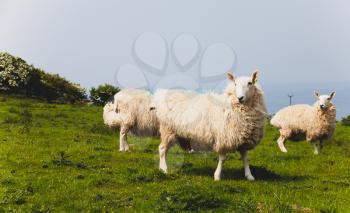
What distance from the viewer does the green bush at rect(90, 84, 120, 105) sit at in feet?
155

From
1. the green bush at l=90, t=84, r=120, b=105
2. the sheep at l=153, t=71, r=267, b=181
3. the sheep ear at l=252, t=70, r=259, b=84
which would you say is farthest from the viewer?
the green bush at l=90, t=84, r=120, b=105

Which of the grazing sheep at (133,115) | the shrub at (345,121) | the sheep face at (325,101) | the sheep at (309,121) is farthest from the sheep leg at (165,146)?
the shrub at (345,121)

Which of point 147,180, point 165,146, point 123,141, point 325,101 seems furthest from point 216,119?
point 325,101

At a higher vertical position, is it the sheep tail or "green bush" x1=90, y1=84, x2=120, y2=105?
"green bush" x1=90, y1=84, x2=120, y2=105

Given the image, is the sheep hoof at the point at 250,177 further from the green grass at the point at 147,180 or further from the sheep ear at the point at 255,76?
the sheep ear at the point at 255,76

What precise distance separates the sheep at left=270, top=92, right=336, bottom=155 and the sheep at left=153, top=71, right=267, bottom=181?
818 cm

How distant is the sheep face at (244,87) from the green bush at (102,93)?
34975 millimetres

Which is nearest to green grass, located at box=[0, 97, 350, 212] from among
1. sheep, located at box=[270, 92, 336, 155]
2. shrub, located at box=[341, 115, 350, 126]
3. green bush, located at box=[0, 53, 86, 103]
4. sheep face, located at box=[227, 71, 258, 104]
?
sheep, located at box=[270, 92, 336, 155]

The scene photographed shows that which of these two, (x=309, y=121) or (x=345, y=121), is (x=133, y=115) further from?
(x=345, y=121)

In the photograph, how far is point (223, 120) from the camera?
12.8 metres

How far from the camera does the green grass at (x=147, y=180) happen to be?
997cm

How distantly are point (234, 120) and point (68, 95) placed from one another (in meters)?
37.4

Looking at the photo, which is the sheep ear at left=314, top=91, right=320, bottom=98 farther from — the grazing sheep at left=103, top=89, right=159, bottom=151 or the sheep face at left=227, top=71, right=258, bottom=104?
the sheep face at left=227, top=71, right=258, bottom=104

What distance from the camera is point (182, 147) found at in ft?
47.5
